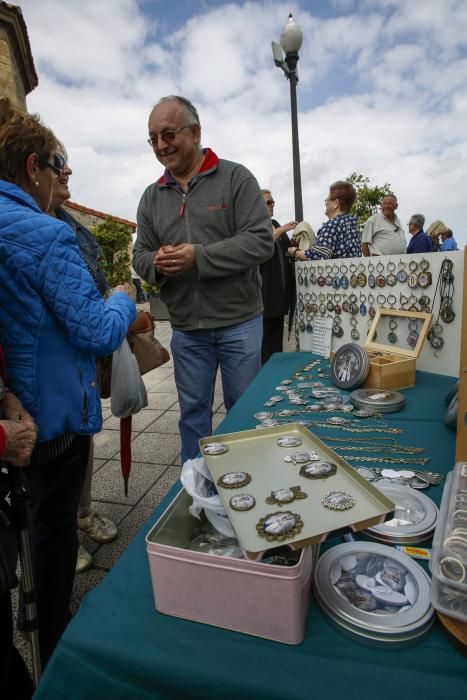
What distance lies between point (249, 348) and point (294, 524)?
1480mm

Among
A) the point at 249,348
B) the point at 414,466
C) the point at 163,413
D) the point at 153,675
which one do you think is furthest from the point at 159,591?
the point at 163,413

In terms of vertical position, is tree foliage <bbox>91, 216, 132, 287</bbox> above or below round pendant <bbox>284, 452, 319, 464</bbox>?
above

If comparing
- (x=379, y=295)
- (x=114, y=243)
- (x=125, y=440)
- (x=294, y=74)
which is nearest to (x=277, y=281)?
(x=379, y=295)

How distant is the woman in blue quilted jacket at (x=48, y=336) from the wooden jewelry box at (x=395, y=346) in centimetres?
106

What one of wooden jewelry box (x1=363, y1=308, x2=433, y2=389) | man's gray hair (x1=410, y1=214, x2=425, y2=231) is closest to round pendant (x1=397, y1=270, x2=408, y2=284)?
wooden jewelry box (x1=363, y1=308, x2=433, y2=389)

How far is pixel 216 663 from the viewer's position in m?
0.56

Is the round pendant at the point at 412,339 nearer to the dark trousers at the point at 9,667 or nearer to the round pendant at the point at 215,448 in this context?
the round pendant at the point at 215,448

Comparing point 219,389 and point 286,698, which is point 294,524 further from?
point 219,389

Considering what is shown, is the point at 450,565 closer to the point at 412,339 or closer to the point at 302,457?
the point at 302,457

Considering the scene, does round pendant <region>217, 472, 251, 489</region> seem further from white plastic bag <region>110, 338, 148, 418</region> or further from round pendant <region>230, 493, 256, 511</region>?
white plastic bag <region>110, 338, 148, 418</region>

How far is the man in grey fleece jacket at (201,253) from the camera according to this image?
184 centimetres

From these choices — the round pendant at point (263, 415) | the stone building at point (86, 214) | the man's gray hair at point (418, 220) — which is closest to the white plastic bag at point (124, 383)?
the round pendant at point (263, 415)

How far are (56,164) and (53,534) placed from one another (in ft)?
3.56

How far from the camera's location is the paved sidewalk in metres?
1.83
